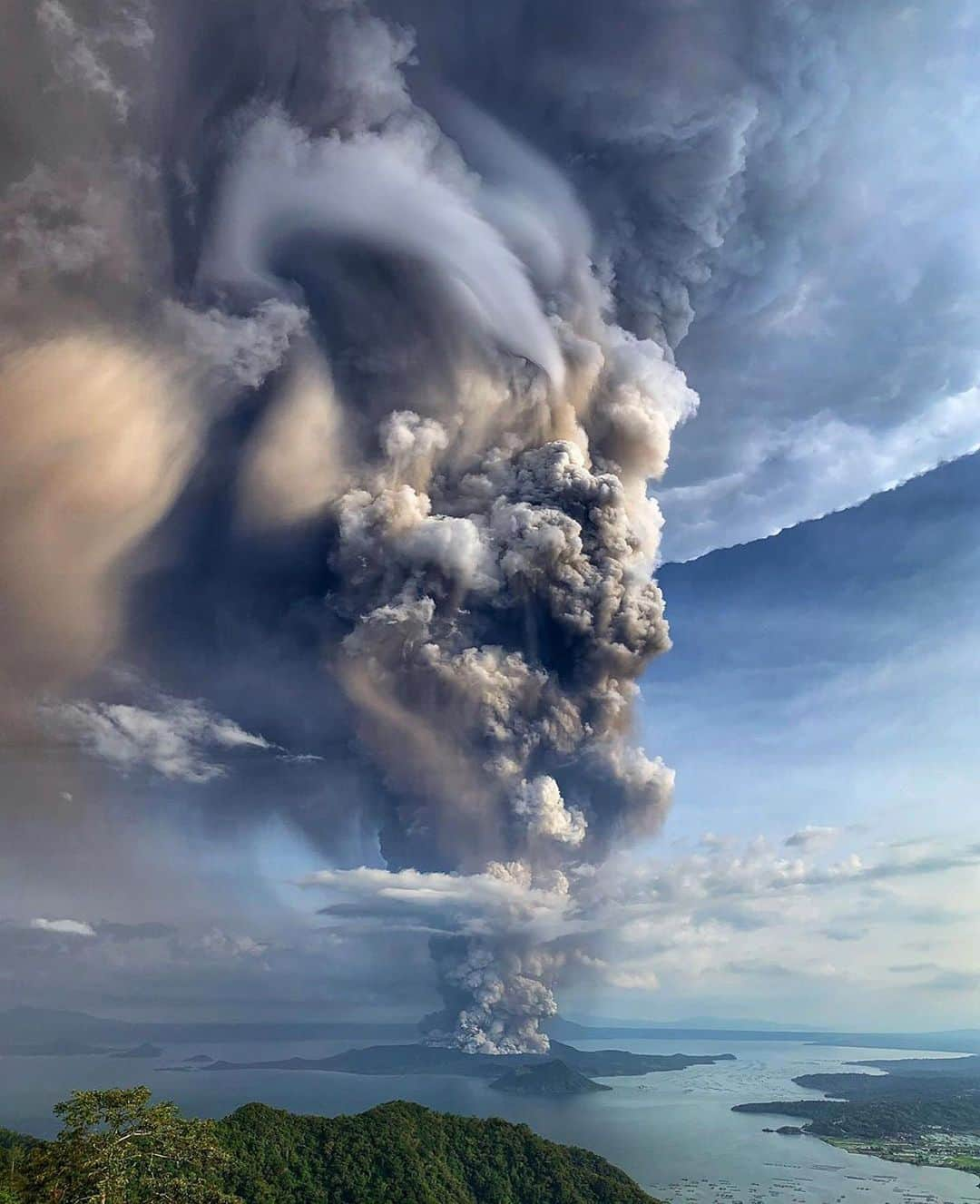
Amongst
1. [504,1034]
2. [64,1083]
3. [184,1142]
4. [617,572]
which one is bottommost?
[64,1083]

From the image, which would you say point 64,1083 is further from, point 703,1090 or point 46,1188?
point 46,1188

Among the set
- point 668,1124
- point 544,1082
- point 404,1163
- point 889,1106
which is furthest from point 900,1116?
point 404,1163

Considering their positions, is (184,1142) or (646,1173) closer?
(184,1142)

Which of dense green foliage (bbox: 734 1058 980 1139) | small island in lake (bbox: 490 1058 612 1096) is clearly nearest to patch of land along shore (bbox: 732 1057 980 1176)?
dense green foliage (bbox: 734 1058 980 1139)

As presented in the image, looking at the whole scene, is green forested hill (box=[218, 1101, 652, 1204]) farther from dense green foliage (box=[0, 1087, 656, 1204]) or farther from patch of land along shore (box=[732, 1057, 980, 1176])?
patch of land along shore (box=[732, 1057, 980, 1176])

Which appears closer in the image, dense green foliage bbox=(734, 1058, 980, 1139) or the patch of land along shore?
the patch of land along shore

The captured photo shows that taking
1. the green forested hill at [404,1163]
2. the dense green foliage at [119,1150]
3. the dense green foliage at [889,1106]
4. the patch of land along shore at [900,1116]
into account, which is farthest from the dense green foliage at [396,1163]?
the dense green foliage at [889,1106]

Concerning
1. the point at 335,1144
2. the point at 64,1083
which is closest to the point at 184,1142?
the point at 335,1144
